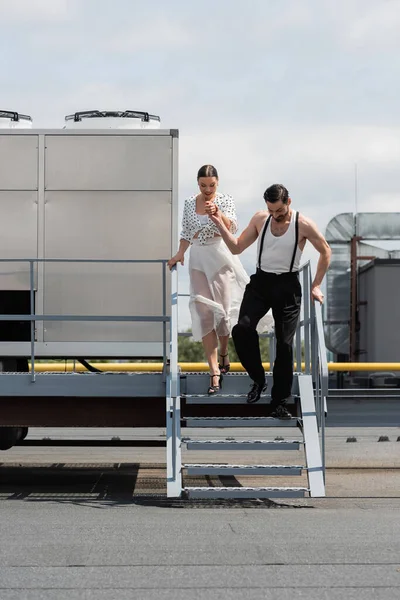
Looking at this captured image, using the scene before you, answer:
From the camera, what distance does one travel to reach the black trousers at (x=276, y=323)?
32.9 ft

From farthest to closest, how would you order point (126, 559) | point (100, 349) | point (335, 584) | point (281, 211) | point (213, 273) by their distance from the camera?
point (100, 349) < point (213, 273) < point (281, 211) < point (126, 559) < point (335, 584)

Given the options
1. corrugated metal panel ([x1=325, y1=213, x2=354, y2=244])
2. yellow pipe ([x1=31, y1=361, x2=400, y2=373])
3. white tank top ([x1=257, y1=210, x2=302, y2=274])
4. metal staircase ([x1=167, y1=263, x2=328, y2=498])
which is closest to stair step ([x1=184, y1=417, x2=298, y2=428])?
metal staircase ([x1=167, y1=263, x2=328, y2=498])

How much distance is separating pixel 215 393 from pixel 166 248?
2.33 meters

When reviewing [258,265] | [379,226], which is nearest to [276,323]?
[258,265]

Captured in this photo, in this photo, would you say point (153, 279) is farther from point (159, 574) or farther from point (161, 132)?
point (159, 574)

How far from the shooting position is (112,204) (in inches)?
484

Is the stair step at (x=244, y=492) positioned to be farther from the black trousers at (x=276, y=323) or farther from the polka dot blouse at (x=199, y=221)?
the polka dot blouse at (x=199, y=221)

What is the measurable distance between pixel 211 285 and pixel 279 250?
→ 0.89 meters

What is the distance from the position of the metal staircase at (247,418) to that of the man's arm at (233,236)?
0.76 m

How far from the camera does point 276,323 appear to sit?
33.3 ft

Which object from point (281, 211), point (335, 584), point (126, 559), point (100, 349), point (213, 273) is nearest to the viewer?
point (335, 584)

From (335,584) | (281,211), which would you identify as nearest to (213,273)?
(281,211)

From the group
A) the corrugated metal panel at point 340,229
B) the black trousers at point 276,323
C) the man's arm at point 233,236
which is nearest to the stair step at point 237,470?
the black trousers at point 276,323

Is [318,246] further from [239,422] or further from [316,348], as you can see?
[239,422]
